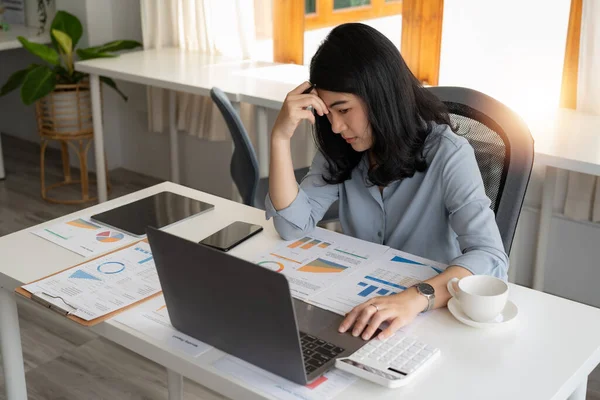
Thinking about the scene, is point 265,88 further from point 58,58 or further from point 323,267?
point 323,267

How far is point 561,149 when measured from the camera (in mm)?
2170

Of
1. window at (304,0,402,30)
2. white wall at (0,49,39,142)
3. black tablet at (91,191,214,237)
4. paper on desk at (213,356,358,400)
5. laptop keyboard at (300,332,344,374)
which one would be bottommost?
white wall at (0,49,39,142)

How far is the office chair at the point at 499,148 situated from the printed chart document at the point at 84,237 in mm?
792

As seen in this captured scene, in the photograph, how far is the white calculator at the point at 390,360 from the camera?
3.49 ft

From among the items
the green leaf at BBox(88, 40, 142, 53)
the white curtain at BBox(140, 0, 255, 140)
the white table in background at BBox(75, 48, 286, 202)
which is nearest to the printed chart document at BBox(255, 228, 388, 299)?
the white table in background at BBox(75, 48, 286, 202)

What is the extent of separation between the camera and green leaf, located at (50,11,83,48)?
3748 millimetres

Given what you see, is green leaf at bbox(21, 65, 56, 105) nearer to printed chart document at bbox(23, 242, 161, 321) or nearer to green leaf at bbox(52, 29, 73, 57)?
green leaf at bbox(52, 29, 73, 57)

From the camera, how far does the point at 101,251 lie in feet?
5.04

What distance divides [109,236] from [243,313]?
2.05 ft

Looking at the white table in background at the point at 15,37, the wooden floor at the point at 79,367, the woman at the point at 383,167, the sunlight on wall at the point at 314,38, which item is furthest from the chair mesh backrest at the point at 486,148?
the white table in background at the point at 15,37

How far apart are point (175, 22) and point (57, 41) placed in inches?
22.3

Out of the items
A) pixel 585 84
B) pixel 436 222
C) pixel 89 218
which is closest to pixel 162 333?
pixel 89 218

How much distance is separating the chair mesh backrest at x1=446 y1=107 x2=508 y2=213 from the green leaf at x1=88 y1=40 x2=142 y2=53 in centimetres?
233

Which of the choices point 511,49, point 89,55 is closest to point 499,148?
point 511,49
